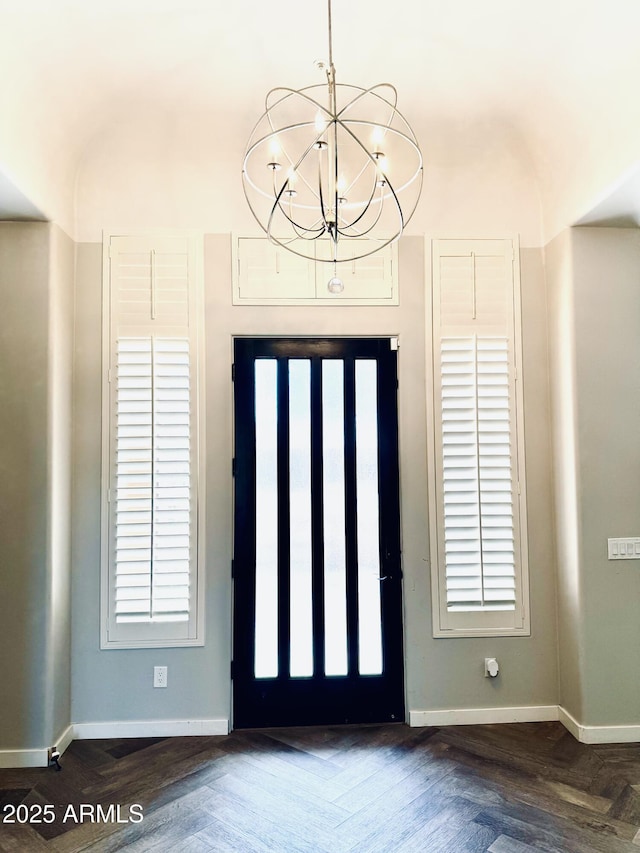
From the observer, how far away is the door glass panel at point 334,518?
3051mm

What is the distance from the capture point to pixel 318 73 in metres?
2.70

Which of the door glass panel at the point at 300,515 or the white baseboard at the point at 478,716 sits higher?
the door glass panel at the point at 300,515

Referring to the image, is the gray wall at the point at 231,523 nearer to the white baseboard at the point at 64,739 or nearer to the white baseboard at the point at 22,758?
the white baseboard at the point at 64,739

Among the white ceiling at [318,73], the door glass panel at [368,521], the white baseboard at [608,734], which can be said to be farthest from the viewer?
the door glass panel at [368,521]

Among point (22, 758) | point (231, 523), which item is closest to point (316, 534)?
point (231, 523)

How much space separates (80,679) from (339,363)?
2.30 metres

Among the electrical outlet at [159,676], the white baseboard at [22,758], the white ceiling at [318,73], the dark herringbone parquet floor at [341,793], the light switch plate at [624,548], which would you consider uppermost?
the white ceiling at [318,73]

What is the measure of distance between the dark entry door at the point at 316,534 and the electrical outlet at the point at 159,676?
0.40 meters

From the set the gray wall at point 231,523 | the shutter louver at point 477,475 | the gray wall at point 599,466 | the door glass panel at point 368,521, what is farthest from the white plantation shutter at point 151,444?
the gray wall at point 599,466

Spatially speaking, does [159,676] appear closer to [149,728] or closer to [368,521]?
[149,728]

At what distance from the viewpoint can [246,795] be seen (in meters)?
2.42

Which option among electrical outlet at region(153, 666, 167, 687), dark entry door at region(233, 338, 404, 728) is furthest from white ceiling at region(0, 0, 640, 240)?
electrical outlet at region(153, 666, 167, 687)

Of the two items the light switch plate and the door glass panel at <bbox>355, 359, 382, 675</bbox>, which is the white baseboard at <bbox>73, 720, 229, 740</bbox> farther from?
the light switch plate

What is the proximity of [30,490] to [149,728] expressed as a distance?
146 cm
